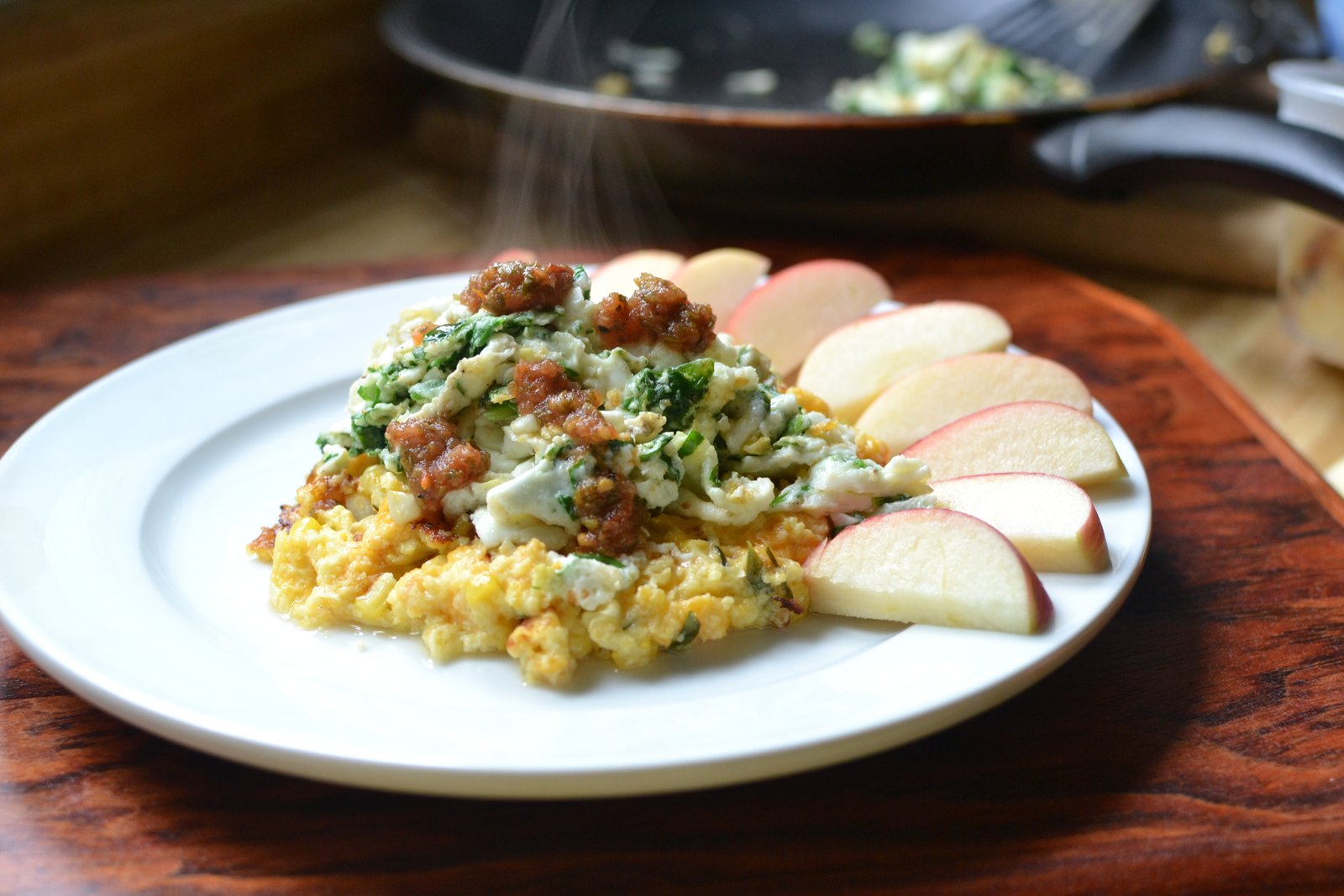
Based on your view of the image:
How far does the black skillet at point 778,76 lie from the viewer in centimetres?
316

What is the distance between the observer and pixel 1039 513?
70.6 inches

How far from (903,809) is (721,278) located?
1.42 meters

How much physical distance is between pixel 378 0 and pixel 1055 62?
273 cm

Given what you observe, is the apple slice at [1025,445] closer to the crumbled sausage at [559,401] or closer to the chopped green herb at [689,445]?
the chopped green herb at [689,445]

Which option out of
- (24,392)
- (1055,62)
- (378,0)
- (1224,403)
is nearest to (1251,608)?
(1224,403)

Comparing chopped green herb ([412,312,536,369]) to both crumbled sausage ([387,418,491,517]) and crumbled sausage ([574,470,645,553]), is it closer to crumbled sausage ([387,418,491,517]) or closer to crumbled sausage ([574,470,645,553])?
crumbled sausage ([387,418,491,517])

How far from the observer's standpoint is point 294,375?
2529 mm

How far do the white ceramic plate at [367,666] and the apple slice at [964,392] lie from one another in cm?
12

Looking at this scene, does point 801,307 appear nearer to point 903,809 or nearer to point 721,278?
point 721,278

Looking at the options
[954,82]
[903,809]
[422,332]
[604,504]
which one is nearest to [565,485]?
[604,504]

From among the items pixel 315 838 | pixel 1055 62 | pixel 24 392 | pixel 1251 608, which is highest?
pixel 1055 62

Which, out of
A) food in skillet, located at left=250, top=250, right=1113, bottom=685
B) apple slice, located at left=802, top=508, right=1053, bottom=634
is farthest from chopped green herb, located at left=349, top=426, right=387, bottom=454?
apple slice, located at left=802, top=508, right=1053, bottom=634

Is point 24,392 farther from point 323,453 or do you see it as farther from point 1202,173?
point 1202,173

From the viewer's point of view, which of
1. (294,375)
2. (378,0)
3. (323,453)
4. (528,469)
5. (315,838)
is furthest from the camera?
(378,0)
